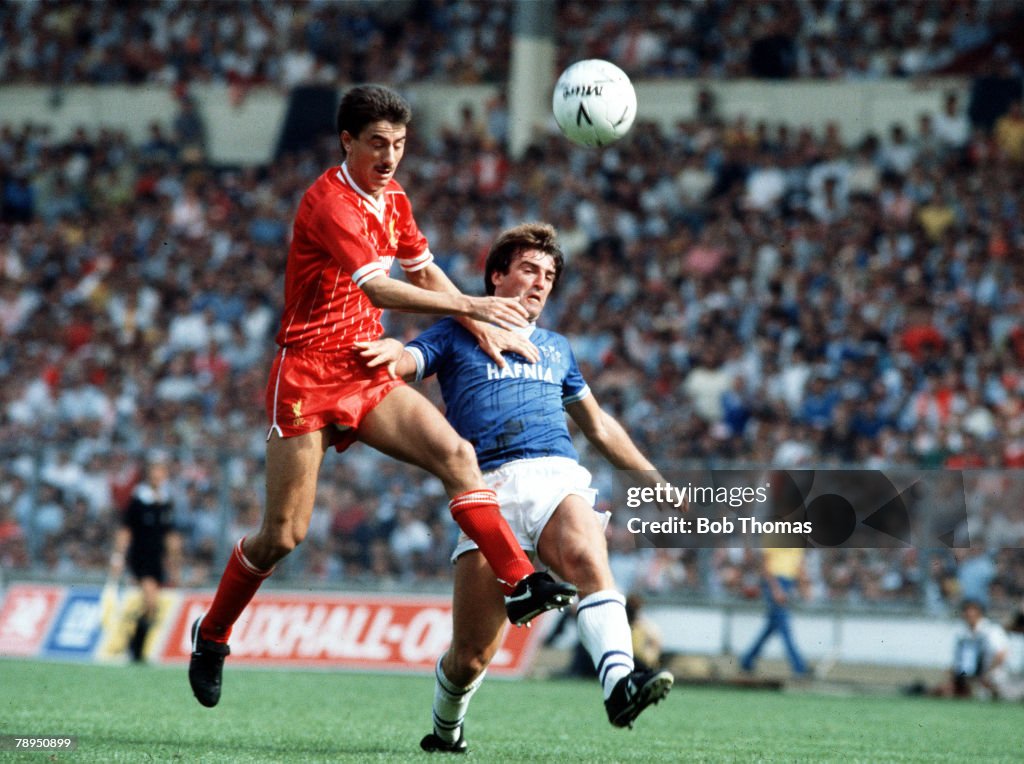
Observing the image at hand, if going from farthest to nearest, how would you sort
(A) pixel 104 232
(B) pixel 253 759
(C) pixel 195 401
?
(A) pixel 104 232 < (C) pixel 195 401 < (B) pixel 253 759

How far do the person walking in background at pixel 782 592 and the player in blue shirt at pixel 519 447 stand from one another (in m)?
7.57

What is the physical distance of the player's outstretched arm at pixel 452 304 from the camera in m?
5.77

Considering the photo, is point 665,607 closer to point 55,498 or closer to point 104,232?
point 55,498

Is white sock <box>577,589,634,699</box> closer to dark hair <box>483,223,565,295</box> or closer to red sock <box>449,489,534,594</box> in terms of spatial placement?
red sock <box>449,489,534,594</box>

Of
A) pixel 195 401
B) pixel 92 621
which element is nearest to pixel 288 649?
pixel 92 621

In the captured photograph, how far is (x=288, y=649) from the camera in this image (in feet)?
47.7

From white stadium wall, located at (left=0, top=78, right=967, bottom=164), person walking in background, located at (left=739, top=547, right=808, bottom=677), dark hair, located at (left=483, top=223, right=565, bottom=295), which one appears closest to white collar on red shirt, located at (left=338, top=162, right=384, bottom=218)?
dark hair, located at (left=483, top=223, right=565, bottom=295)

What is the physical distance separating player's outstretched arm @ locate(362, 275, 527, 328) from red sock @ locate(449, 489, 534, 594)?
68cm

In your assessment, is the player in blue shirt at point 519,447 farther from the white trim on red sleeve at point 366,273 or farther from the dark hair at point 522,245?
the white trim on red sleeve at point 366,273

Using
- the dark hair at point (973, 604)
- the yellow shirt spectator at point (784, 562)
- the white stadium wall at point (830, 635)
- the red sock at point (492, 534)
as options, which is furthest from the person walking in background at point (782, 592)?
the red sock at point (492, 534)

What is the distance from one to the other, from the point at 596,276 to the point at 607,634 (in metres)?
13.5

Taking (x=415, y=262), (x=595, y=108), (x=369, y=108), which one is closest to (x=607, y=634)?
(x=415, y=262)

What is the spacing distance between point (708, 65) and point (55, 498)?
10833 mm

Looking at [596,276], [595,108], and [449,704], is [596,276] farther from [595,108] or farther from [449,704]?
[449,704]
